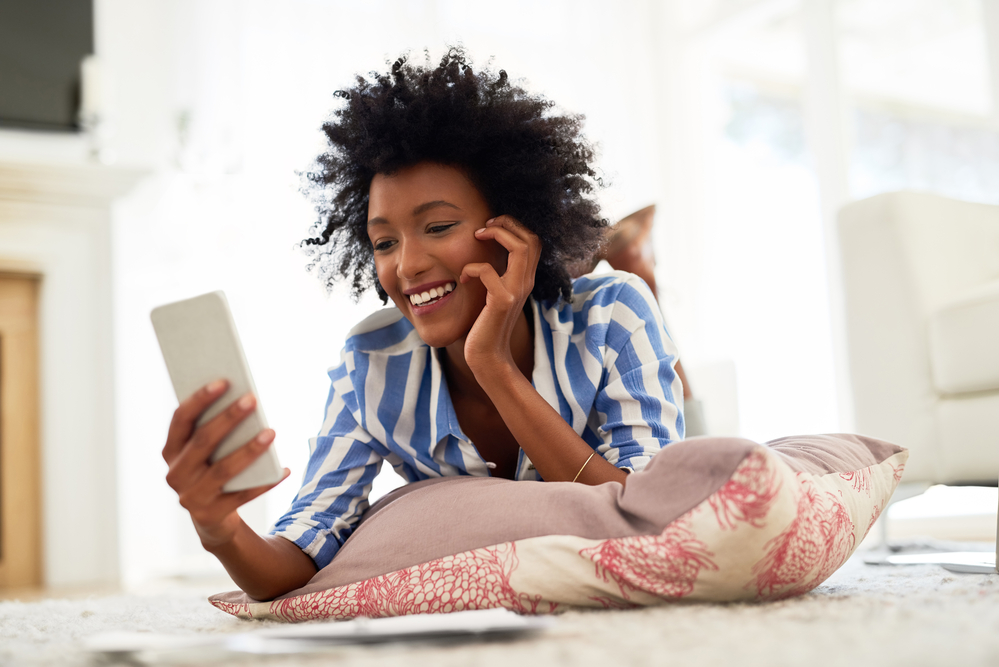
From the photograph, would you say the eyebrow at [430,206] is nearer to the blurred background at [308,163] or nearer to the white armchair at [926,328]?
the white armchair at [926,328]

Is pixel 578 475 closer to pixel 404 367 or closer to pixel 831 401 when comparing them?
pixel 404 367

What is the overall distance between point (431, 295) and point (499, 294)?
12 centimetres

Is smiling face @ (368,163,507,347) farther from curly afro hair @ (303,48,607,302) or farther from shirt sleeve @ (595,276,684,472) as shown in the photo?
shirt sleeve @ (595,276,684,472)

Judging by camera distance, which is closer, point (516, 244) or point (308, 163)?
point (516, 244)

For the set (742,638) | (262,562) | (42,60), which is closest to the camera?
(742,638)

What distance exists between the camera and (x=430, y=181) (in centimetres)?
121

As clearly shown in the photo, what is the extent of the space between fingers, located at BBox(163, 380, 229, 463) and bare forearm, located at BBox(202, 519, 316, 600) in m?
0.18

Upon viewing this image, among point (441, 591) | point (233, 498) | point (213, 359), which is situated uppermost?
point (213, 359)

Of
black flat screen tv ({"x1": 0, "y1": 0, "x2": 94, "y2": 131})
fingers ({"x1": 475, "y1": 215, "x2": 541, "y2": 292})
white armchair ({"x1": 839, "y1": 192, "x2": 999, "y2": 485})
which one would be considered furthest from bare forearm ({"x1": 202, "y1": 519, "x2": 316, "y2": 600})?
black flat screen tv ({"x1": 0, "y1": 0, "x2": 94, "y2": 131})

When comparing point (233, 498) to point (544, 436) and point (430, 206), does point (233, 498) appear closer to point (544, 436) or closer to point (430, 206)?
point (544, 436)

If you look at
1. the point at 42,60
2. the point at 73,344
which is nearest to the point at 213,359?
the point at 73,344

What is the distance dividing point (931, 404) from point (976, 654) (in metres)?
1.16

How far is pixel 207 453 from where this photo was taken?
2.68 feet

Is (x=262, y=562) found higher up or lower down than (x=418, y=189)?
lower down
